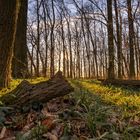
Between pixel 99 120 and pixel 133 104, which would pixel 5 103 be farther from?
pixel 133 104

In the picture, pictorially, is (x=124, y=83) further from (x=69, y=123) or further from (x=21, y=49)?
(x=69, y=123)

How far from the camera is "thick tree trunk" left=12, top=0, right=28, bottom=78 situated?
1402cm

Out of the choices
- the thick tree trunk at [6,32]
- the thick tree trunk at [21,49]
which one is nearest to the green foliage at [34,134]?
the thick tree trunk at [6,32]

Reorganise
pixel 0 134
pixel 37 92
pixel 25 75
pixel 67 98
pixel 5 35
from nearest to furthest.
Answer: pixel 0 134 → pixel 37 92 → pixel 67 98 → pixel 5 35 → pixel 25 75

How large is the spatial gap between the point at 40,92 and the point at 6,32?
2919mm

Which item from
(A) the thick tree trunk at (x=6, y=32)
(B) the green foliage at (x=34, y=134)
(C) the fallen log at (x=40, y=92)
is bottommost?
(B) the green foliage at (x=34, y=134)

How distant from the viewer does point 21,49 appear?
1469 centimetres

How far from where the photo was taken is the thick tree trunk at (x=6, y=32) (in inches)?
336

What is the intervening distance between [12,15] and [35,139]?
473cm

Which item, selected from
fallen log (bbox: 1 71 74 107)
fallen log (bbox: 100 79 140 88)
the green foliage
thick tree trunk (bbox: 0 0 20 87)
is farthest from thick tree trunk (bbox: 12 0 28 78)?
the green foliage

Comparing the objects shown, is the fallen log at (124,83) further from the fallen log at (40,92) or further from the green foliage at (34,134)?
the green foliage at (34,134)

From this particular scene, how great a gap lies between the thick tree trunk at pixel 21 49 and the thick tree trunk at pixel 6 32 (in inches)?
190

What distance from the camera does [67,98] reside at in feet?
21.6

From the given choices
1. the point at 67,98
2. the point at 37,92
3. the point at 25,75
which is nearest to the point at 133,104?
the point at 67,98
